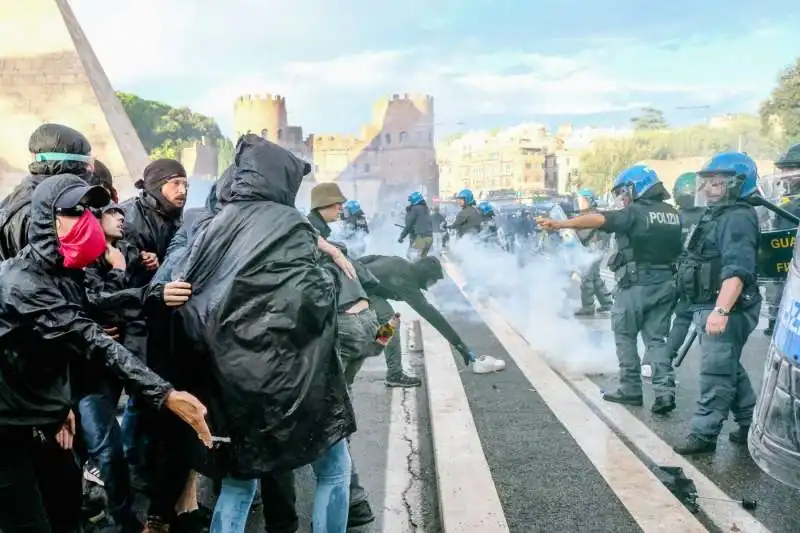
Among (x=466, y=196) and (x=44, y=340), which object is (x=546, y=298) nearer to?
(x=466, y=196)

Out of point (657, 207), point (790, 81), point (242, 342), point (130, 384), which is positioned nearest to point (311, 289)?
point (242, 342)

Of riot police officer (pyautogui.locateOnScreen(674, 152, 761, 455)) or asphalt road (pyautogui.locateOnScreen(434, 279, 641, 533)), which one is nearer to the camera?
asphalt road (pyautogui.locateOnScreen(434, 279, 641, 533))

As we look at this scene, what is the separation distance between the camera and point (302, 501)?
139 inches

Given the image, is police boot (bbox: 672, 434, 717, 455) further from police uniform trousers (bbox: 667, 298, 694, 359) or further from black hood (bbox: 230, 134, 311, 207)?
black hood (bbox: 230, 134, 311, 207)

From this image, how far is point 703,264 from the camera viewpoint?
436 centimetres

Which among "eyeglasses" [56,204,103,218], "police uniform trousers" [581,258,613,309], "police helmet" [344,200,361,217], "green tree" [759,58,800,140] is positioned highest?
"green tree" [759,58,800,140]

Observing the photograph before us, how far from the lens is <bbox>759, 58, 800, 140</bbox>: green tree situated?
35281 millimetres

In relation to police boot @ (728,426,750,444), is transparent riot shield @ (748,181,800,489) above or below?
above

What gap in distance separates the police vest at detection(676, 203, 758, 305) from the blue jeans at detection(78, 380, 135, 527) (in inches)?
132

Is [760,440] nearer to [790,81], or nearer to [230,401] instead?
[230,401]

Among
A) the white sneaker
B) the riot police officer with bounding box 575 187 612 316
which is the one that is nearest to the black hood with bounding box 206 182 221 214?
the white sneaker

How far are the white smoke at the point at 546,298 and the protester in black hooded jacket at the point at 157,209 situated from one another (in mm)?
3898

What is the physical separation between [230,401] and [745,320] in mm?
3203

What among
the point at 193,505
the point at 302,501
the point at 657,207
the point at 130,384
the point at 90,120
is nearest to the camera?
the point at 130,384
